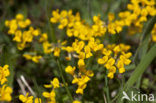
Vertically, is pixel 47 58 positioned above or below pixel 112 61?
above

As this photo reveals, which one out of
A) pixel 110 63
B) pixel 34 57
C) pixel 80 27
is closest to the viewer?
pixel 110 63

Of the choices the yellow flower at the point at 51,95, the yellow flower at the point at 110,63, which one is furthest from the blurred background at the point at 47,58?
the yellow flower at the point at 110,63

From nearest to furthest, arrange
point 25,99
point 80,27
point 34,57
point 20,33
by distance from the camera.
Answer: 1. point 25,99
2. point 80,27
3. point 20,33
4. point 34,57

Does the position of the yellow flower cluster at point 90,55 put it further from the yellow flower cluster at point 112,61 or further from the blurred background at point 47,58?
the blurred background at point 47,58

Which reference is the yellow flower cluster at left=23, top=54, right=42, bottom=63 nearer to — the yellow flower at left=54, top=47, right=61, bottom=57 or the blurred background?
the blurred background

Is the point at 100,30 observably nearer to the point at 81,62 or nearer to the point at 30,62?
the point at 81,62

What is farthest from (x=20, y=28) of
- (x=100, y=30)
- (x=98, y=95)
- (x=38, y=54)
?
(x=98, y=95)

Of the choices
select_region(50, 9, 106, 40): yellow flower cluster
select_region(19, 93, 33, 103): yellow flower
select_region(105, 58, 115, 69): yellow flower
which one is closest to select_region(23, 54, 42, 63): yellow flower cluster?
select_region(50, 9, 106, 40): yellow flower cluster

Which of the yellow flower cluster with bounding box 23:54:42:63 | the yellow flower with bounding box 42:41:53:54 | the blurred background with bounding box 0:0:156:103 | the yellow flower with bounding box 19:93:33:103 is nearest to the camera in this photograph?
the yellow flower with bounding box 19:93:33:103

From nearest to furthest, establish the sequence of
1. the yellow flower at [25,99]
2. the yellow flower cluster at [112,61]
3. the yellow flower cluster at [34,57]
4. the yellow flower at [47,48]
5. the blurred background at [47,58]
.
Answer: the yellow flower at [25,99], the yellow flower cluster at [112,61], the blurred background at [47,58], the yellow flower at [47,48], the yellow flower cluster at [34,57]

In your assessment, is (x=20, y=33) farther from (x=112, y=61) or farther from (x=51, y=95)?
(x=112, y=61)

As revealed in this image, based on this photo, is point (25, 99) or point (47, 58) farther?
point (47, 58)

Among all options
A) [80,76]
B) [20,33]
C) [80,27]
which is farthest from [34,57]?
[80,76]
